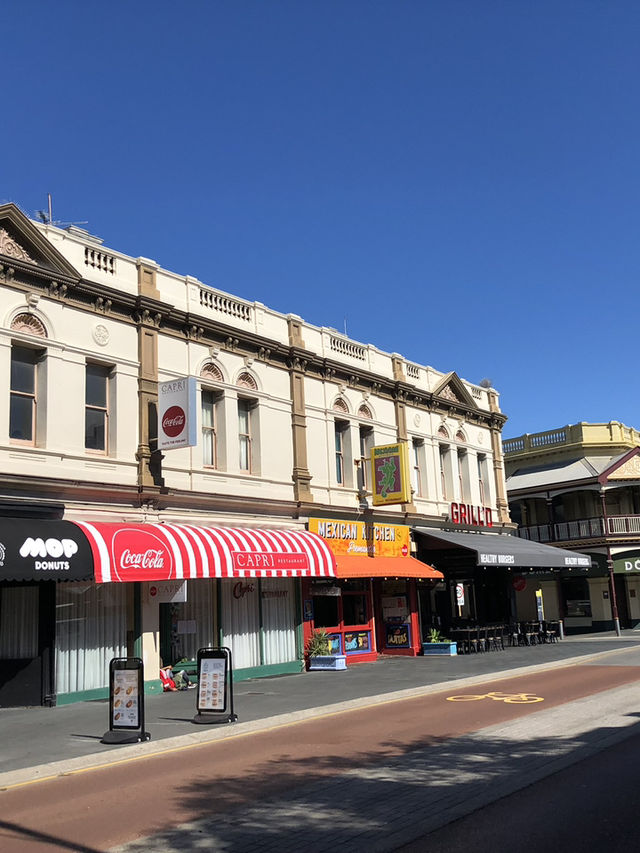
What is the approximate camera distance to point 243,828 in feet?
24.6

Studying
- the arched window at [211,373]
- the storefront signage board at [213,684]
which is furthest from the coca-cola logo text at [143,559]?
the arched window at [211,373]

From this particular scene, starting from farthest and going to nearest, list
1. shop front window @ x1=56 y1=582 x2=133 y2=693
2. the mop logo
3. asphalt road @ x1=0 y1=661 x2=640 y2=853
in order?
shop front window @ x1=56 y1=582 x2=133 y2=693
the mop logo
asphalt road @ x1=0 y1=661 x2=640 y2=853

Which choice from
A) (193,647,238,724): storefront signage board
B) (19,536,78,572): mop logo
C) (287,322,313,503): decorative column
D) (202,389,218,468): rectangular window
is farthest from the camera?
(287,322,313,503): decorative column

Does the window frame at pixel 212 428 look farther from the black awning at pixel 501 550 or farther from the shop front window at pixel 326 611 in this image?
the black awning at pixel 501 550

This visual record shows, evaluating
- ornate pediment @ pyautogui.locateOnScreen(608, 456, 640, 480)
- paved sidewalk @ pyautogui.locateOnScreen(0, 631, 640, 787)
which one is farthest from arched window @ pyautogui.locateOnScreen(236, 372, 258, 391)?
ornate pediment @ pyautogui.locateOnScreen(608, 456, 640, 480)

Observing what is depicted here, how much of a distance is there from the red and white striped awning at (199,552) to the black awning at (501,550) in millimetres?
6841

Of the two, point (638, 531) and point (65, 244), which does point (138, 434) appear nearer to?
point (65, 244)

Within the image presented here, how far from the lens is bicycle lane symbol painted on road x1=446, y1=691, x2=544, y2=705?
15441mm

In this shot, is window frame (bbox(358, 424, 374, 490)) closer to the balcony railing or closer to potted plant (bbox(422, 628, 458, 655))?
potted plant (bbox(422, 628, 458, 655))

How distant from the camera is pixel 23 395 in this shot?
18141 millimetres

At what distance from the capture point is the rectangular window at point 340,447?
2709cm

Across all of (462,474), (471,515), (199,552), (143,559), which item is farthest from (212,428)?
(462,474)

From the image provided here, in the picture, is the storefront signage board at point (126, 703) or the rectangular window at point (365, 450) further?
the rectangular window at point (365, 450)

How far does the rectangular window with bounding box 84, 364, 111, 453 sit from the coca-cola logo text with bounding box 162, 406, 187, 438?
1414 millimetres
